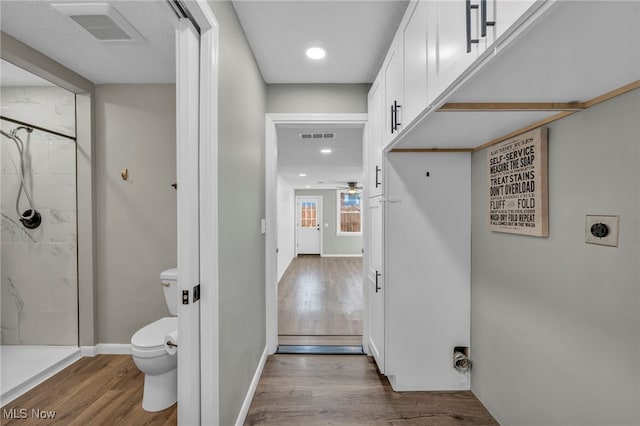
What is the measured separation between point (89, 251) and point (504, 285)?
3.24 metres

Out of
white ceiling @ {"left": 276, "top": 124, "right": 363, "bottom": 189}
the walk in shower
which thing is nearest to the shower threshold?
the walk in shower

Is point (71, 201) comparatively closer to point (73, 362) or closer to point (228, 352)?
point (73, 362)

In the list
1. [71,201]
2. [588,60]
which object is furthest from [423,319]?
[71,201]

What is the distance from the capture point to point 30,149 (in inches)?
97.5

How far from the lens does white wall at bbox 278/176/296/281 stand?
6.99m

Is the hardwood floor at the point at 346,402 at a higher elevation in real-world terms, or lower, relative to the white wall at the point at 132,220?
lower

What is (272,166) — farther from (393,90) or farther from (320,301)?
(320,301)

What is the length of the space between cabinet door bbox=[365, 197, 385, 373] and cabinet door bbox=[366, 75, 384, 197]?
5.1 inches

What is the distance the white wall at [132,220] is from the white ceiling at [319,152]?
1.11 meters

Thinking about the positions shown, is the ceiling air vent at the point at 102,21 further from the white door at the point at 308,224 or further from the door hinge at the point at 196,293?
the white door at the point at 308,224

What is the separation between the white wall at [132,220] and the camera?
2502mm

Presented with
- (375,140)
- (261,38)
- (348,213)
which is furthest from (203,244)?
(348,213)

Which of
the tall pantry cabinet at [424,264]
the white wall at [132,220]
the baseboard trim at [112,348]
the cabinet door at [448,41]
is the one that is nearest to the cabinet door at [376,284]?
the tall pantry cabinet at [424,264]

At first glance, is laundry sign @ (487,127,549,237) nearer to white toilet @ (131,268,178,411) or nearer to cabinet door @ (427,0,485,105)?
cabinet door @ (427,0,485,105)
